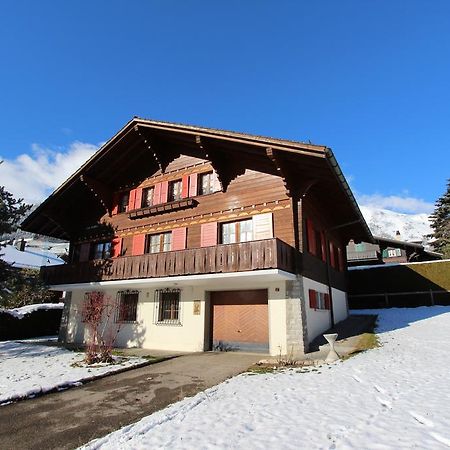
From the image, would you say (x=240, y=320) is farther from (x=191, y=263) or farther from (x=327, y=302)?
(x=327, y=302)

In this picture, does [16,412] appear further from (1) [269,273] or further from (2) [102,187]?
(2) [102,187]

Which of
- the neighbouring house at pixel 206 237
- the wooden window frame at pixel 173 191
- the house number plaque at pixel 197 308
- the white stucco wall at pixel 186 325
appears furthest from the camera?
the wooden window frame at pixel 173 191

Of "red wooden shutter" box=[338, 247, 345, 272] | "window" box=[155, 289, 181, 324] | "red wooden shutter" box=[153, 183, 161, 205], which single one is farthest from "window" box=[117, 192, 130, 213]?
"red wooden shutter" box=[338, 247, 345, 272]

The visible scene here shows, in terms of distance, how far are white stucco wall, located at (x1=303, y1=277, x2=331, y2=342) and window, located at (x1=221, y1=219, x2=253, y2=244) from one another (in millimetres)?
3205

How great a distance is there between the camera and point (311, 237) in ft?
52.8

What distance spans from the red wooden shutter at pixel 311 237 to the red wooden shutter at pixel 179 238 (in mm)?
6054

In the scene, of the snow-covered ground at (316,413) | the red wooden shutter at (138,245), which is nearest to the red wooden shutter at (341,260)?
the red wooden shutter at (138,245)

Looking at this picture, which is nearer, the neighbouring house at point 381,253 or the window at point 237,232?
the window at point 237,232

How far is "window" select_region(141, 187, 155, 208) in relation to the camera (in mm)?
19648

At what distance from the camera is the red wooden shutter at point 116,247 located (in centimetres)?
1960

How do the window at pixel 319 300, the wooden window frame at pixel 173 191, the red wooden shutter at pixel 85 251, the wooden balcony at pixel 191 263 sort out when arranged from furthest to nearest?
the red wooden shutter at pixel 85 251 < the wooden window frame at pixel 173 191 < the window at pixel 319 300 < the wooden balcony at pixel 191 263

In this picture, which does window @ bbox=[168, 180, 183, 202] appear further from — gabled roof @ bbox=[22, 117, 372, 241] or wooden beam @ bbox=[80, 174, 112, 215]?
wooden beam @ bbox=[80, 174, 112, 215]

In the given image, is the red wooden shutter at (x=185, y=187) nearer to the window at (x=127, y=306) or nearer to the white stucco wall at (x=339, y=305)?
the window at (x=127, y=306)

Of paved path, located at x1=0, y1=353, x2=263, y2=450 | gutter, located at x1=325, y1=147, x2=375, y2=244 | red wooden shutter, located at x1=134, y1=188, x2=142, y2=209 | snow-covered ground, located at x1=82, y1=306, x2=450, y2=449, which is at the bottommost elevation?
paved path, located at x1=0, y1=353, x2=263, y2=450
